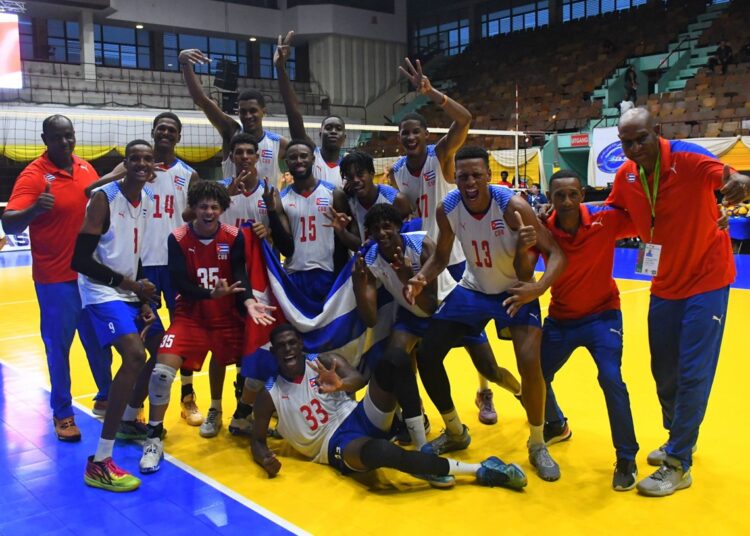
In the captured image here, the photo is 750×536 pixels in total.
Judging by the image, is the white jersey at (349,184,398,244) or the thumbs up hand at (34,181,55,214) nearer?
the thumbs up hand at (34,181,55,214)

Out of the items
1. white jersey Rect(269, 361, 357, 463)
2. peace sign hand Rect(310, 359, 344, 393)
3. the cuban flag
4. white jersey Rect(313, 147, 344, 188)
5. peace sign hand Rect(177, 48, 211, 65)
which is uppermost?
peace sign hand Rect(177, 48, 211, 65)

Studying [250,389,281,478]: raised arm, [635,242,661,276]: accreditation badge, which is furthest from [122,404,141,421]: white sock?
[635,242,661,276]: accreditation badge

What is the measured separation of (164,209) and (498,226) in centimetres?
260

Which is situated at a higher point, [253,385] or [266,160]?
[266,160]

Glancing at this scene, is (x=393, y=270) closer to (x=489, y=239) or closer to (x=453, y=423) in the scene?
(x=489, y=239)

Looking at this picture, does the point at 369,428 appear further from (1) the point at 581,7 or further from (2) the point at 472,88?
(1) the point at 581,7

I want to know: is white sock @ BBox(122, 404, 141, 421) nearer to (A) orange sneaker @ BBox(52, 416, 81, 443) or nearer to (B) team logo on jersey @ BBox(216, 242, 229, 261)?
(A) orange sneaker @ BBox(52, 416, 81, 443)

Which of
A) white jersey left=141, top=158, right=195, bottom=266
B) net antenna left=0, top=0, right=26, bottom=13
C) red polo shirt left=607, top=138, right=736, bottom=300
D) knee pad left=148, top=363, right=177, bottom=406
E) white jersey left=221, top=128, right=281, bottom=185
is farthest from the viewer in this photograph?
net antenna left=0, top=0, right=26, bottom=13

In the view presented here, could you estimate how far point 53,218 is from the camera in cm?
525

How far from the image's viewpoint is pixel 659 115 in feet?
64.5

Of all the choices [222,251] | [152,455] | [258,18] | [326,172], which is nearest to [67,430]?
[152,455]

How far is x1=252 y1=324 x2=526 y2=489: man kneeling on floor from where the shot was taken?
4023mm

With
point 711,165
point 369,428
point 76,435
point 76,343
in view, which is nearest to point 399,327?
point 369,428

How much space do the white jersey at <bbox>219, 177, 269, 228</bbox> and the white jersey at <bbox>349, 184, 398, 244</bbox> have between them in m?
0.69
